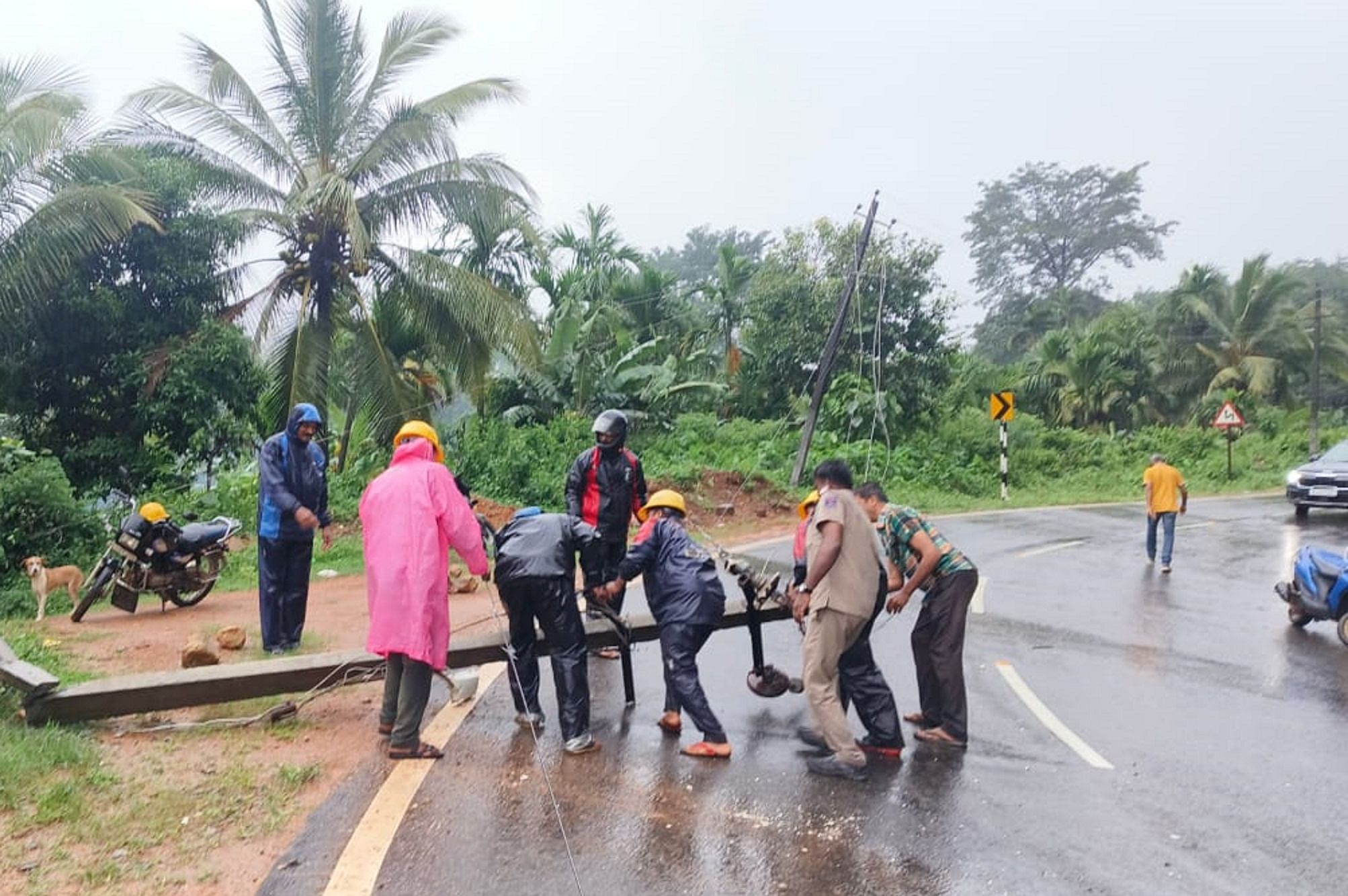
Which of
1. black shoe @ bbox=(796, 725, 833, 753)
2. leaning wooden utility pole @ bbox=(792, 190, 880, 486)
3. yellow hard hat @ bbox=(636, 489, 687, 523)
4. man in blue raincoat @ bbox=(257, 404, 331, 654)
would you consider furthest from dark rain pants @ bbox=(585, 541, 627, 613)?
leaning wooden utility pole @ bbox=(792, 190, 880, 486)

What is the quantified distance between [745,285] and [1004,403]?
36.2 feet

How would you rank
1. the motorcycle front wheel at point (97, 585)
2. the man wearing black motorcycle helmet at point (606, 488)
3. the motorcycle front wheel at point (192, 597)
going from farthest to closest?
the motorcycle front wheel at point (192, 597) → the motorcycle front wheel at point (97, 585) → the man wearing black motorcycle helmet at point (606, 488)

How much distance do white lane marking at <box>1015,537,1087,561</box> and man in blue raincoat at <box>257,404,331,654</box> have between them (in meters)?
9.55

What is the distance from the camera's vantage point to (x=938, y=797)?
15.6 ft

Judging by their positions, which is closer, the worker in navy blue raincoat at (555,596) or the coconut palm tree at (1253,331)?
the worker in navy blue raincoat at (555,596)

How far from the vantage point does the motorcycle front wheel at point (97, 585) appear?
8516 mm

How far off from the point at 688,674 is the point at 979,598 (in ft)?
18.8

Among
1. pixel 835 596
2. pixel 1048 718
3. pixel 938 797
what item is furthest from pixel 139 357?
pixel 938 797

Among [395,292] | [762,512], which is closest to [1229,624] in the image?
[762,512]

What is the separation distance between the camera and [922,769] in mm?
5129

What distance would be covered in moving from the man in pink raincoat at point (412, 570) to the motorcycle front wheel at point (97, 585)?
465cm

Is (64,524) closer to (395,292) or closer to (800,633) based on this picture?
(395,292)

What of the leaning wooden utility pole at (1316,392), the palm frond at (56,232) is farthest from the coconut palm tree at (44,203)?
the leaning wooden utility pole at (1316,392)

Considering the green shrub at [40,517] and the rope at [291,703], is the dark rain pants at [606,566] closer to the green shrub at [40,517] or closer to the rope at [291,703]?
the rope at [291,703]
